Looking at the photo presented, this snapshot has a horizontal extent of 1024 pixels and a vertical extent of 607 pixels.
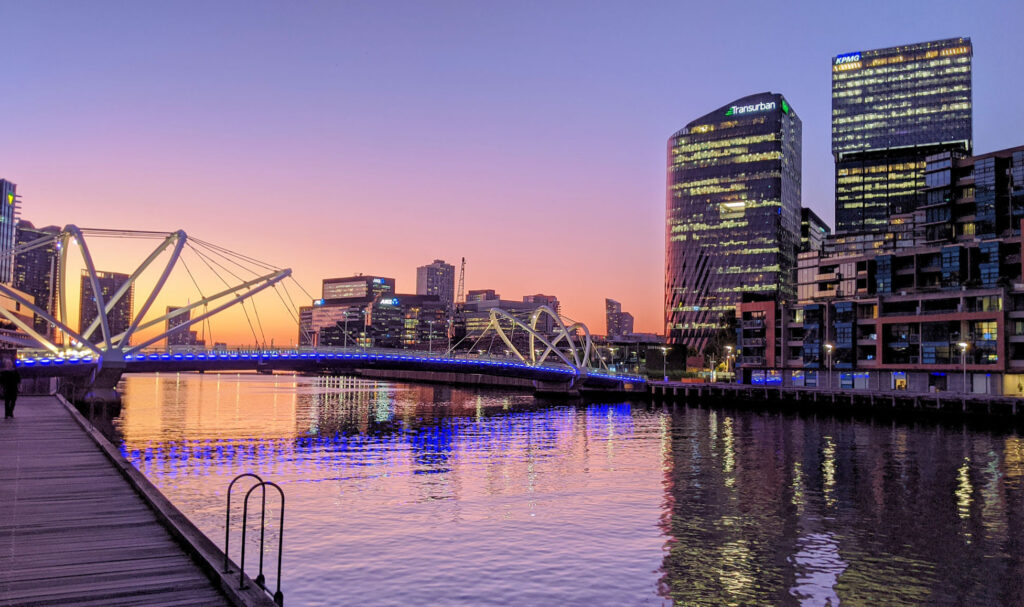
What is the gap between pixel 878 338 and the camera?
111938 millimetres

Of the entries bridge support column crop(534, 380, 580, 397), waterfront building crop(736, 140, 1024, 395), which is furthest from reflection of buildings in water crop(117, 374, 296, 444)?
waterfront building crop(736, 140, 1024, 395)

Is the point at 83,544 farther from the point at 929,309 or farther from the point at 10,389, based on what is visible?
the point at 929,309

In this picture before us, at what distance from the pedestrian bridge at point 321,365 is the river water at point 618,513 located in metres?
16.8

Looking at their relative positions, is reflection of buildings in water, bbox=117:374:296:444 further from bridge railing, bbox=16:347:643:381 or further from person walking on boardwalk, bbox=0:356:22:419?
person walking on boardwalk, bbox=0:356:22:419

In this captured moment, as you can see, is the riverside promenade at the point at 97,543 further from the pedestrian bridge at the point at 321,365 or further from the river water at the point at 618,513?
the pedestrian bridge at the point at 321,365

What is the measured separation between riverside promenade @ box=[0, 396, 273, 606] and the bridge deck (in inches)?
0.7

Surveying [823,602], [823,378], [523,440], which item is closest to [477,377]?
[823,378]

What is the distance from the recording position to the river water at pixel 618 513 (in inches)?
862

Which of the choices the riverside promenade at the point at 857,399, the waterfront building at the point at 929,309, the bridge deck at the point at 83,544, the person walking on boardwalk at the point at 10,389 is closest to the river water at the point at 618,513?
the bridge deck at the point at 83,544

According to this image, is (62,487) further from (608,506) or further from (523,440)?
(523,440)

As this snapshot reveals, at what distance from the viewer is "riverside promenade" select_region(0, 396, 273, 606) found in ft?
46.3

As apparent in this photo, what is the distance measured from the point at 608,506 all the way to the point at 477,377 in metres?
162

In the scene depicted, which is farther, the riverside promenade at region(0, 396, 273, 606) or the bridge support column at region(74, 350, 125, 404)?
the bridge support column at region(74, 350, 125, 404)

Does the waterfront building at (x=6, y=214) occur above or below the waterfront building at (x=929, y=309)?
above
